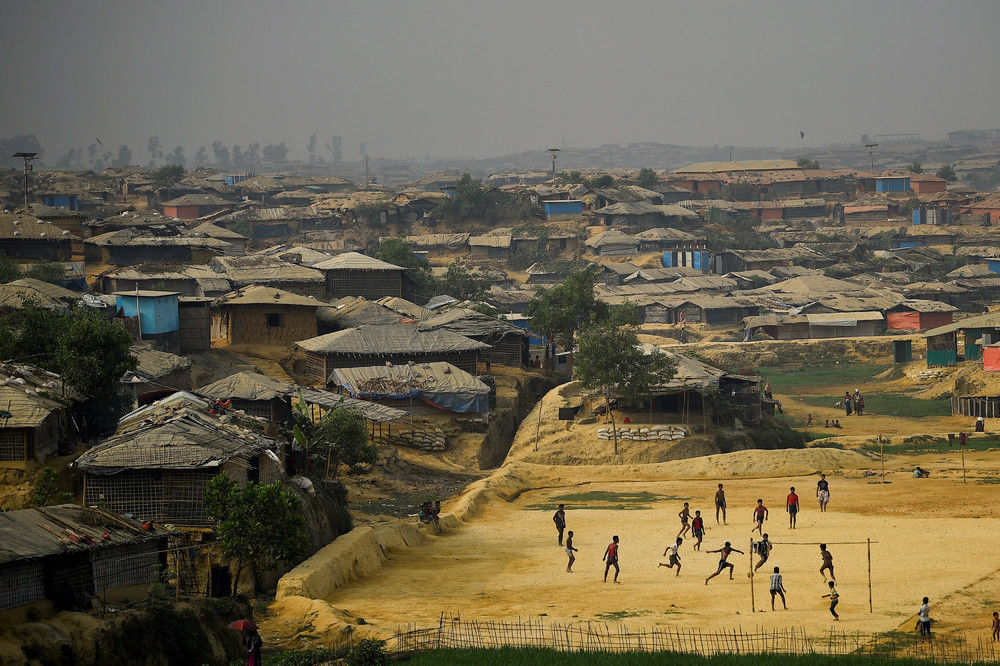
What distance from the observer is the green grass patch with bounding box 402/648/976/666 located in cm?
1841

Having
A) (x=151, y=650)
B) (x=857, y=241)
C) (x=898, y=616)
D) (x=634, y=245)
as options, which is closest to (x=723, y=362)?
(x=634, y=245)

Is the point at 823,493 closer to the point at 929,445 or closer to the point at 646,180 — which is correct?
the point at 929,445

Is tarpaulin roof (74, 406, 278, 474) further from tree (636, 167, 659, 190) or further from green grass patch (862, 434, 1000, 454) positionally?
tree (636, 167, 659, 190)

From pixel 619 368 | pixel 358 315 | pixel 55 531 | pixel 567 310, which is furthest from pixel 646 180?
pixel 55 531

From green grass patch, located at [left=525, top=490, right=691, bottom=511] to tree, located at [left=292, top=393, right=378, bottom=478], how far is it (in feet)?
17.2

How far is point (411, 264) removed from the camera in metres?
71.6

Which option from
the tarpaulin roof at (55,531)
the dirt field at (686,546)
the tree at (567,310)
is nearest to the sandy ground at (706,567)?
the dirt field at (686,546)

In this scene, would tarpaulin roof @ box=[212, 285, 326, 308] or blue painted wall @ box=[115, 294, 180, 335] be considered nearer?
blue painted wall @ box=[115, 294, 180, 335]

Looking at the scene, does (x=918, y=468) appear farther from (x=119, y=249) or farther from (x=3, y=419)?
(x=119, y=249)

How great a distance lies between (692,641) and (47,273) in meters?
41.6

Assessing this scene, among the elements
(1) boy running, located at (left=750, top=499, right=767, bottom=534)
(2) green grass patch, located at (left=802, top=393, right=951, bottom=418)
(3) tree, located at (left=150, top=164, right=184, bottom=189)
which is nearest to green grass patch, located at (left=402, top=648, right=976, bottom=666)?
(1) boy running, located at (left=750, top=499, right=767, bottom=534)

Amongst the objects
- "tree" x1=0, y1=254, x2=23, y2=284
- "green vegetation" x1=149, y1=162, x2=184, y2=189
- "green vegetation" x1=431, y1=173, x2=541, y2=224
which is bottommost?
"tree" x1=0, y1=254, x2=23, y2=284

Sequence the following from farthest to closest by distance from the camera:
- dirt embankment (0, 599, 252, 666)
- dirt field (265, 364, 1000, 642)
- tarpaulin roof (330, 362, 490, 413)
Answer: tarpaulin roof (330, 362, 490, 413), dirt field (265, 364, 1000, 642), dirt embankment (0, 599, 252, 666)

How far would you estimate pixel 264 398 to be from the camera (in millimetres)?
37594
